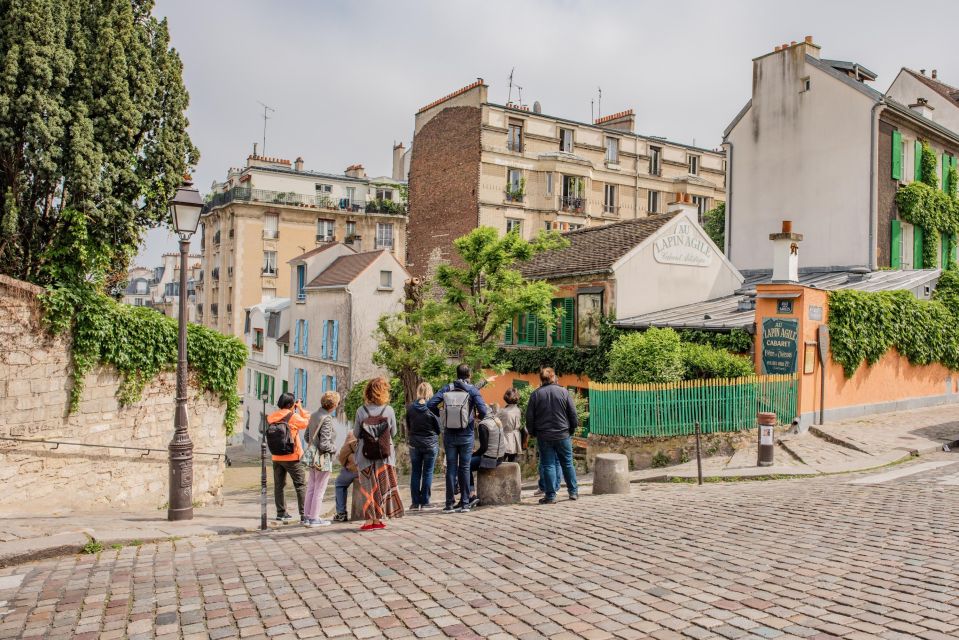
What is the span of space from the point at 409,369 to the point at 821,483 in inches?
463

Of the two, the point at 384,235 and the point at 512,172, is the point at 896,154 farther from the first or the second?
the point at 384,235

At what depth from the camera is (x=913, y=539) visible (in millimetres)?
7191

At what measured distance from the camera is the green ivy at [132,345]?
39.0 ft

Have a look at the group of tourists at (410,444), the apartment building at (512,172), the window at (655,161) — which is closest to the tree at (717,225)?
the apartment building at (512,172)

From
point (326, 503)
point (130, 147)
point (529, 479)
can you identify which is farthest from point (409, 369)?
point (130, 147)

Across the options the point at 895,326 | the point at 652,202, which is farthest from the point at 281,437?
the point at 652,202

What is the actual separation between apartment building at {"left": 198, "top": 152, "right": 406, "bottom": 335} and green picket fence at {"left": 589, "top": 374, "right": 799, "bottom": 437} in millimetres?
34209

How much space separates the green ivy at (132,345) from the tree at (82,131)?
0.55 m

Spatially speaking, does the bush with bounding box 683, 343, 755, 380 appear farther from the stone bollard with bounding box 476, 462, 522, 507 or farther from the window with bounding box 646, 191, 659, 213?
the window with bounding box 646, 191, 659, 213

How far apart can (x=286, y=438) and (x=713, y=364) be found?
10272mm

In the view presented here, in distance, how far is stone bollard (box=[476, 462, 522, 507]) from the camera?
10273mm

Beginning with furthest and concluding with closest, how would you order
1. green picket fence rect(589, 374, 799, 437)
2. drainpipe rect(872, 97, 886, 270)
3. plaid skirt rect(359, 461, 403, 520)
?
drainpipe rect(872, 97, 886, 270)
green picket fence rect(589, 374, 799, 437)
plaid skirt rect(359, 461, 403, 520)

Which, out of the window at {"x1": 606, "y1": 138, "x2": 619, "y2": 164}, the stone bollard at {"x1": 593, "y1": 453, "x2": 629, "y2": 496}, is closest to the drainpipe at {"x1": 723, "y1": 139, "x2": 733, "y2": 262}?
the window at {"x1": 606, "y1": 138, "x2": 619, "y2": 164}

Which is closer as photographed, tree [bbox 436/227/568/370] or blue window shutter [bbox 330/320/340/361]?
tree [bbox 436/227/568/370]
